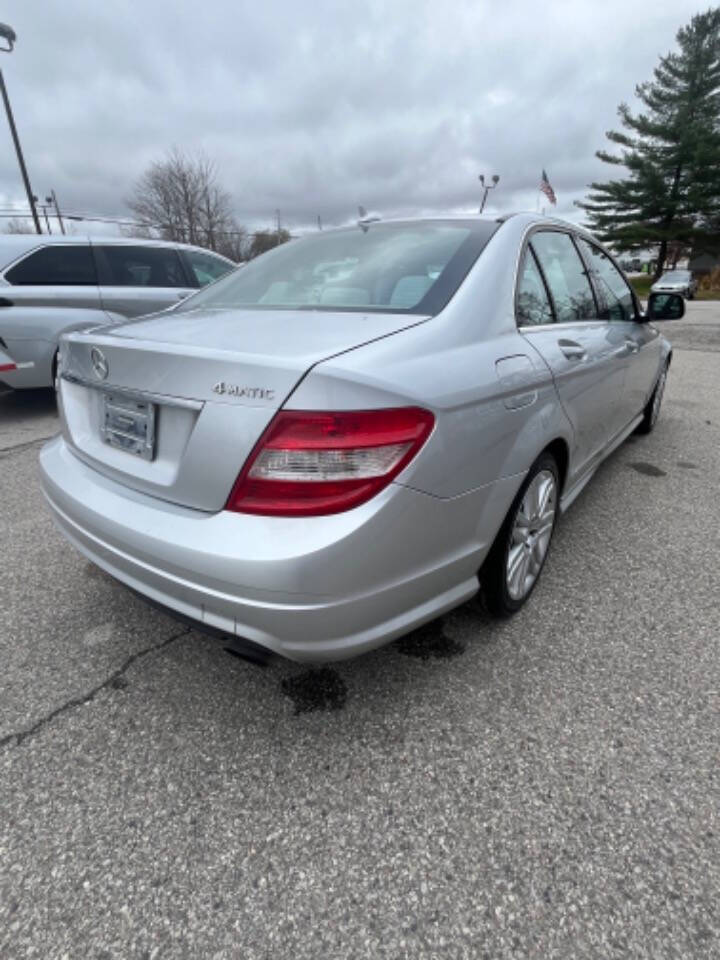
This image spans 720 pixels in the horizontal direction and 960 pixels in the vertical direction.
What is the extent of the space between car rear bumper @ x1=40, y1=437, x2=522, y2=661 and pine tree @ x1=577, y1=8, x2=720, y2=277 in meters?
43.8

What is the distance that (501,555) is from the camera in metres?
1.98

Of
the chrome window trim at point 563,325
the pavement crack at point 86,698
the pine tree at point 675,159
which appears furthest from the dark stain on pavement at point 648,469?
the pine tree at point 675,159

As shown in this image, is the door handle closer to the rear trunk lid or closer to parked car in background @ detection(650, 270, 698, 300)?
the rear trunk lid

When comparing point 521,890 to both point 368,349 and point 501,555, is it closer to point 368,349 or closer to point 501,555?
point 501,555

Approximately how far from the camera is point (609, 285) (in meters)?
3.32

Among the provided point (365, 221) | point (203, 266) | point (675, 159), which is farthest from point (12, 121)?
point (675, 159)

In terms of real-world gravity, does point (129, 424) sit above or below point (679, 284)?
above

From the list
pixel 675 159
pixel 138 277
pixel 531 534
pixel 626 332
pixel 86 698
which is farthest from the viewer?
pixel 675 159

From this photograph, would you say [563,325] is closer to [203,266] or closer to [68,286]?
[68,286]

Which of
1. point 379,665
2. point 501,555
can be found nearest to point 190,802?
point 379,665

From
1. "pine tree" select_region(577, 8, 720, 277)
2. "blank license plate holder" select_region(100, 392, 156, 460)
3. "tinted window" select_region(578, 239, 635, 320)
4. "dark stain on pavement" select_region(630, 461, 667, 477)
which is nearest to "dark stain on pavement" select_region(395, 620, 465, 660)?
"blank license plate holder" select_region(100, 392, 156, 460)

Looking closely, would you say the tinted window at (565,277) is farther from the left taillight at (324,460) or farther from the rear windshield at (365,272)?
the left taillight at (324,460)

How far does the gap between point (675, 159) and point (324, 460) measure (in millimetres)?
45829

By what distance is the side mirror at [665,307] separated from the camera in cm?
368
